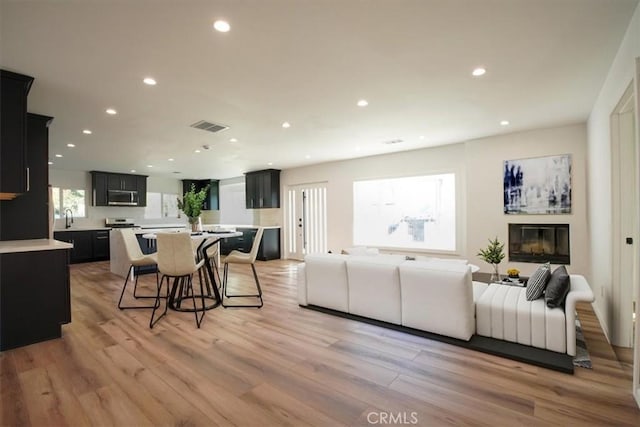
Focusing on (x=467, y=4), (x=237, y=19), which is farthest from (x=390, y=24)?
(x=237, y=19)

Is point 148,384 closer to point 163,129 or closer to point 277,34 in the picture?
point 277,34

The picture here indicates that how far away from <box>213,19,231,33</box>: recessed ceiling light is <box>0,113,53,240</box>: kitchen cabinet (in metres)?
2.91

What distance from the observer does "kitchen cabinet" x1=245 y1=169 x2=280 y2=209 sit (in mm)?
8250

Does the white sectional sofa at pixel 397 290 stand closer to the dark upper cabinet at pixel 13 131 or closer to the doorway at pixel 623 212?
the doorway at pixel 623 212

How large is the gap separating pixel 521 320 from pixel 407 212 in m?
4.13

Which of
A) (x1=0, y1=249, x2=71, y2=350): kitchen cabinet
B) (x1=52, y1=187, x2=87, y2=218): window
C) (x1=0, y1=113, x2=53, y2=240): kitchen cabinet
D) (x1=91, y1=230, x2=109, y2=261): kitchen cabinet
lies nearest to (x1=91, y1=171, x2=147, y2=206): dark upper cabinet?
(x1=52, y1=187, x2=87, y2=218): window

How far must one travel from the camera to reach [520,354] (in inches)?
92.4

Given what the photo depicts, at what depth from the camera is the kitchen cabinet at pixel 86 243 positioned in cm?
740

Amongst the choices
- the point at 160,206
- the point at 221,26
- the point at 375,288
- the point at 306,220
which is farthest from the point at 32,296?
the point at 160,206

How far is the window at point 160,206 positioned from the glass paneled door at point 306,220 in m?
4.18

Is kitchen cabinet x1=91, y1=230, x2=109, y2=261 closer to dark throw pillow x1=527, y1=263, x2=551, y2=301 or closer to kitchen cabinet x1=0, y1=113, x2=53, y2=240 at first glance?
kitchen cabinet x1=0, y1=113, x2=53, y2=240

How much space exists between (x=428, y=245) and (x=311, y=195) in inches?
125

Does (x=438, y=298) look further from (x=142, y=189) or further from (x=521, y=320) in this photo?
(x=142, y=189)

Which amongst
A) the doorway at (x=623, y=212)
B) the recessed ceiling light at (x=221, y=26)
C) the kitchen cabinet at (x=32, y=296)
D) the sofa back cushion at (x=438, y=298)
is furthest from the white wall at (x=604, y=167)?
the kitchen cabinet at (x=32, y=296)
